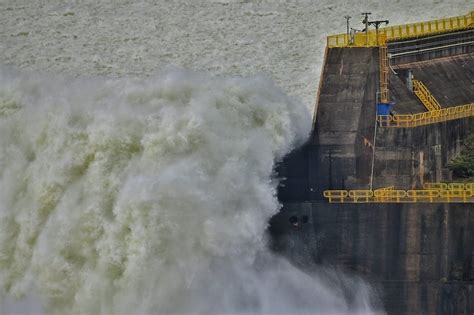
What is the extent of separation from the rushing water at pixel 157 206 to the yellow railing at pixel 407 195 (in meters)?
2.46

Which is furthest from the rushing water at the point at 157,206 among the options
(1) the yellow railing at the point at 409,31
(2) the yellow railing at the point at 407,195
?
(1) the yellow railing at the point at 409,31

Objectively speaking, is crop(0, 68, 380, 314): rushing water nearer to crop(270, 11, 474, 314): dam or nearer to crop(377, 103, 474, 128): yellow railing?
crop(270, 11, 474, 314): dam

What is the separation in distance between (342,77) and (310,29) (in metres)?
14.0

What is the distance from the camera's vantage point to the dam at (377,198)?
37.4m

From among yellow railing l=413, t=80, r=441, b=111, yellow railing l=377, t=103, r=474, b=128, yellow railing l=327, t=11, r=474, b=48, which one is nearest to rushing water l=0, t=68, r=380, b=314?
yellow railing l=377, t=103, r=474, b=128

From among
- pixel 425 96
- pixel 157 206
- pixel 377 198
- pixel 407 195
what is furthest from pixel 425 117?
pixel 157 206

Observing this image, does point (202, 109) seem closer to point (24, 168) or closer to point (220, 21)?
point (24, 168)

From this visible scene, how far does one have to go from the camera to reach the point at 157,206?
35750 mm

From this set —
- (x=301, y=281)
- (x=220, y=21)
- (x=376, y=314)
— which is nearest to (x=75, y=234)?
(x=301, y=281)

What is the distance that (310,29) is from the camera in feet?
182

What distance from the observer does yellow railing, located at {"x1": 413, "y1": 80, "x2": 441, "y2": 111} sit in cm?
4750

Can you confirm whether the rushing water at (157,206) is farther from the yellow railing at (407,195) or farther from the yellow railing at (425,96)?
the yellow railing at (425,96)

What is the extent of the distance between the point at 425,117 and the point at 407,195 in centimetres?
580

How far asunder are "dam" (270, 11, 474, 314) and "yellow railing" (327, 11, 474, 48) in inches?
68.3
